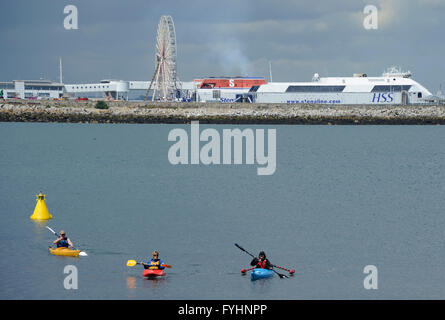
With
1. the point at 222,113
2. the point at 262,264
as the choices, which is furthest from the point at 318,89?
the point at 262,264

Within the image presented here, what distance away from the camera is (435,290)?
25562mm

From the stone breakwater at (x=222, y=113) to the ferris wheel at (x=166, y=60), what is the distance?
7.07 meters

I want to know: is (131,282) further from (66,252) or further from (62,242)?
(62,242)

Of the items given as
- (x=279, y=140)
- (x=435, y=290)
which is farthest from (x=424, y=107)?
(x=435, y=290)

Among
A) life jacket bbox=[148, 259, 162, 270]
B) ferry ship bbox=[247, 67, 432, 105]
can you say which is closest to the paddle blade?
life jacket bbox=[148, 259, 162, 270]

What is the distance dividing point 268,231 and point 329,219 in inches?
211

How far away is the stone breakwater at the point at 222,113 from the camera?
410 ft

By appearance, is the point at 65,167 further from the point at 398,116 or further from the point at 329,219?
the point at 398,116

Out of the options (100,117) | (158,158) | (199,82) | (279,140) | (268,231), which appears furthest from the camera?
(199,82)

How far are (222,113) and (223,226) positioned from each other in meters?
90.1

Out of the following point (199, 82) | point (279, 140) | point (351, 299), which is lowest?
point (351, 299)

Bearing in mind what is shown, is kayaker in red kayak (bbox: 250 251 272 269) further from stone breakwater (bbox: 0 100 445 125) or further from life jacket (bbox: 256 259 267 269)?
stone breakwater (bbox: 0 100 445 125)

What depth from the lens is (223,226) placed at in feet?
120

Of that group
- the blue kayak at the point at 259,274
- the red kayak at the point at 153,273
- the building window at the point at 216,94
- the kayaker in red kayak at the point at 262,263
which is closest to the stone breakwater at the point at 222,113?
the building window at the point at 216,94
